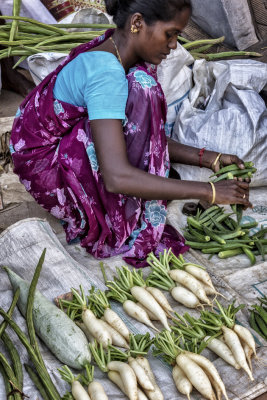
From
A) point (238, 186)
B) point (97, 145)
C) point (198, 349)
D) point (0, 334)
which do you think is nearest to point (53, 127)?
point (97, 145)

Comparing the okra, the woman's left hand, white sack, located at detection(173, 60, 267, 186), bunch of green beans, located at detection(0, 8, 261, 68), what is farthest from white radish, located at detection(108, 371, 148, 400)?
bunch of green beans, located at detection(0, 8, 261, 68)

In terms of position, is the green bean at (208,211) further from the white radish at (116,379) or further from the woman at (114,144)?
the white radish at (116,379)

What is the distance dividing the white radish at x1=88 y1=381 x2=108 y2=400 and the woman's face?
1.71 m

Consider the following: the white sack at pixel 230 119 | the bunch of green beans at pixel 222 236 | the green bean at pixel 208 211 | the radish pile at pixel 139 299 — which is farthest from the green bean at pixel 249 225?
the radish pile at pixel 139 299

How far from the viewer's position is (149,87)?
3.03 meters

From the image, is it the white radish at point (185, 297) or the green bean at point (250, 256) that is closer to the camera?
the white radish at point (185, 297)

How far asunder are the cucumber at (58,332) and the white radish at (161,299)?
1.46ft

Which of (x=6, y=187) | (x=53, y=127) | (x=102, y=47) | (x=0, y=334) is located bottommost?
(x=6, y=187)

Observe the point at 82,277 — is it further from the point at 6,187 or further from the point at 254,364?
the point at 6,187

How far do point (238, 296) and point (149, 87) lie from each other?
4.05ft

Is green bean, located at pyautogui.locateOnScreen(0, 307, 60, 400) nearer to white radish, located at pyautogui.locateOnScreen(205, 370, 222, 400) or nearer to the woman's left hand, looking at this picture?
white radish, located at pyautogui.locateOnScreen(205, 370, 222, 400)

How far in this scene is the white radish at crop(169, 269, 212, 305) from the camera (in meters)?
2.76

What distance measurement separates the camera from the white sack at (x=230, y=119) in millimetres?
3932

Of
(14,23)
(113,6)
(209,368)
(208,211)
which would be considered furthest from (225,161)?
(14,23)
